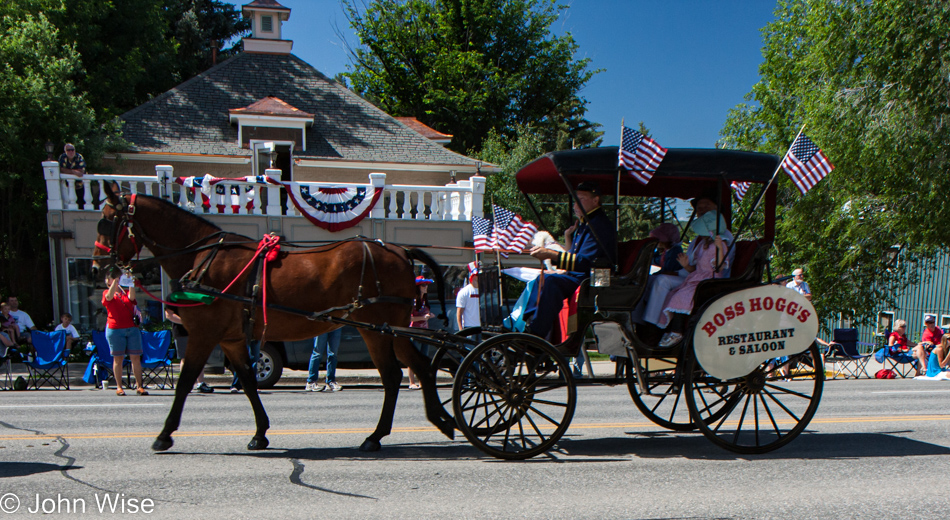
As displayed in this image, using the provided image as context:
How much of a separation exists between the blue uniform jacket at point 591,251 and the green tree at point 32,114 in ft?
53.3

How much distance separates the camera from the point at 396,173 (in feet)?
73.0

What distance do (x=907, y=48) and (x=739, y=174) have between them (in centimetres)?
1514

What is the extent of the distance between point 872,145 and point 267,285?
17.2 meters

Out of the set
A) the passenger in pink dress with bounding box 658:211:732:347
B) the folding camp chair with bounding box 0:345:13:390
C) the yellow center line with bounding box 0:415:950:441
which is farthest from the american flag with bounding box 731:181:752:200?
the folding camp chair with bounding box 0:345:13:390

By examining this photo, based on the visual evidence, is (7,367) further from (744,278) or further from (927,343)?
(927,343)

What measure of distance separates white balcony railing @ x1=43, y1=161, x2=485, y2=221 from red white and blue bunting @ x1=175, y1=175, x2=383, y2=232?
0.14 ft

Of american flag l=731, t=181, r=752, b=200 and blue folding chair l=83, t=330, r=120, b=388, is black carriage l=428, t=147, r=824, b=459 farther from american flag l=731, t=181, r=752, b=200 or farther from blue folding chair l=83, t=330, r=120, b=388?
blue folding chair l=83, t=330, r=120, b=388

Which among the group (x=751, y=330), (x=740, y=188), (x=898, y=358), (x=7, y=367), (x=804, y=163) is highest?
(x=804, y=163)

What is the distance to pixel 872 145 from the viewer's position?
18438 millimetres

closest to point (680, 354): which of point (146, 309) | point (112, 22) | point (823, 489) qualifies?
point (823, 489)

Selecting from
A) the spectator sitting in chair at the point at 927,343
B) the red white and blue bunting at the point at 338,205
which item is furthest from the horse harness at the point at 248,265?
the spectator sitting in chair at the point at 927,343

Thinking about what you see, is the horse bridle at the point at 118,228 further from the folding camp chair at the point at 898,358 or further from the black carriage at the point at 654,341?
the folding camp chair at the point at 898,358

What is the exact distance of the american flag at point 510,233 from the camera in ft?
21.8

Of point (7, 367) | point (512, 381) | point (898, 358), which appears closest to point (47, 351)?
point (7, 367)
